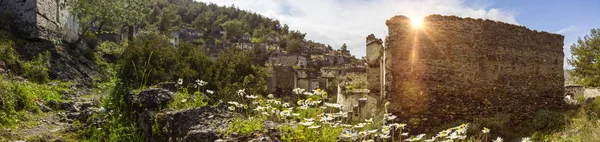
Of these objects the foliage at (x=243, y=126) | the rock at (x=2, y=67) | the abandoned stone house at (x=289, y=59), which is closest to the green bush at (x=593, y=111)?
the foliage at (x=243, y=126)

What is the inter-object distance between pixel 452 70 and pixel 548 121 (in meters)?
3.26

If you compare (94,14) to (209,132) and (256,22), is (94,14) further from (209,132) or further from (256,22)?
(256,22)

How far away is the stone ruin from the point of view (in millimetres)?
10062

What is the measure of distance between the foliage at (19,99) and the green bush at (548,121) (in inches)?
458

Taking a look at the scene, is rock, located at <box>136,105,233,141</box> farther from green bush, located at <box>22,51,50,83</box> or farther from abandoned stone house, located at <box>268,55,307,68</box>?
abandoned stone house, located at <box>268,55,307,68</box>

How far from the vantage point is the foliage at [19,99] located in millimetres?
6274

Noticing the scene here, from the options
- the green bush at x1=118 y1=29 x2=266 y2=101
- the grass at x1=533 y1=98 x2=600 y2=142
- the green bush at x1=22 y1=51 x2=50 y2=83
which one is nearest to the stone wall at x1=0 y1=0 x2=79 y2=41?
the green bush at x1=22 y1=51 x2=50 y2=83

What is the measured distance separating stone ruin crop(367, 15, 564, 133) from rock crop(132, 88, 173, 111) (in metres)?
6.30

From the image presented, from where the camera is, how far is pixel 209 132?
11.6 ft

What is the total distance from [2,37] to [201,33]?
66.2m

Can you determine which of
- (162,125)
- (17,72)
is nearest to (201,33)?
(17,72)

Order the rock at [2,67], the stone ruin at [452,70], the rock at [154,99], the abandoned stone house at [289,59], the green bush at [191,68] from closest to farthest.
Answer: the rock at [154,99]
the rock at [2,67]
the stone ruin at [452,70]
the green bush at [191,68]
the abandoned stone house at [289,59]

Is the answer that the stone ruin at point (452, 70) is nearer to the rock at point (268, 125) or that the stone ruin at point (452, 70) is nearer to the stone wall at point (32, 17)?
the rock at point (268, 125)

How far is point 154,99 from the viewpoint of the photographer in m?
5.04
